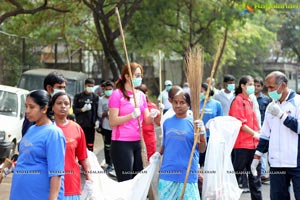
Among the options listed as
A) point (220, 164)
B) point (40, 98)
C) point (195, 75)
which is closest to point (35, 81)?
point (220, 164)

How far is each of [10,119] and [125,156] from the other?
564 centimetres

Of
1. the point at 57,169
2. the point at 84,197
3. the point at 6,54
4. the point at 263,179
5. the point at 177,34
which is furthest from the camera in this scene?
the point at 177,34

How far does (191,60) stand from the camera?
574 cm

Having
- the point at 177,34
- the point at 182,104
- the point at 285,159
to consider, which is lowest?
the point at 285,159

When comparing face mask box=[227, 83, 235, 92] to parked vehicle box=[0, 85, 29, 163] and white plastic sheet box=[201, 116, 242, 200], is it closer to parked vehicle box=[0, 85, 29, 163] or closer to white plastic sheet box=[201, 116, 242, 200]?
white plastic sheet box=[201, 116, 242, 200]

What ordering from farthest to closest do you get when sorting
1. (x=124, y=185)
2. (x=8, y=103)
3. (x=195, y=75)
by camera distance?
(x=8, y=103) → (x=124, y=185) → (x=195, y=75)

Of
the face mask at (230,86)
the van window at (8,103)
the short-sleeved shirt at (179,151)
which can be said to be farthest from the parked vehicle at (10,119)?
the short-sleeved shirt at (179,151)

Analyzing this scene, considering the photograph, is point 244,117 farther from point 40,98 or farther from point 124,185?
point 40,98

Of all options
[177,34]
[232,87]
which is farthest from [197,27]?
[232,87]

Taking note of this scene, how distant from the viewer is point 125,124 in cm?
625

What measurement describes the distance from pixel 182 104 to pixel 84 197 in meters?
1.27

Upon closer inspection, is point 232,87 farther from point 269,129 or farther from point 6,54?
point 6,54

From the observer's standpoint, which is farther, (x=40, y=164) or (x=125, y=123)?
(x=125, y=123)

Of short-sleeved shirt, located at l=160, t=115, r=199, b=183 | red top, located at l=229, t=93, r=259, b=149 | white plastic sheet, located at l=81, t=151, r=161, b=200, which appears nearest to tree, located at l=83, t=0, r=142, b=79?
red top, located at l=229, t=93, r=259, b=149
